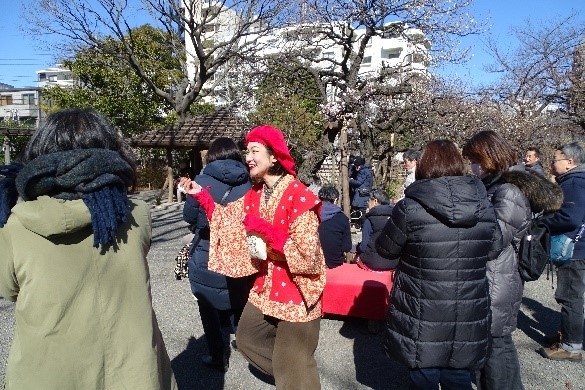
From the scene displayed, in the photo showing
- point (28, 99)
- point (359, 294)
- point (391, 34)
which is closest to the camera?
point (359, 294)

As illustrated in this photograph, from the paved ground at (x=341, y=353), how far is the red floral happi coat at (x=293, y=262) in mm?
1048

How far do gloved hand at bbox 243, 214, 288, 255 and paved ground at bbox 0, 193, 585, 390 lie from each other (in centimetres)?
141

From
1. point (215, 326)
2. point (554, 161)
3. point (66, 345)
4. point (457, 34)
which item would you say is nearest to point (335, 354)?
point (215, 326)

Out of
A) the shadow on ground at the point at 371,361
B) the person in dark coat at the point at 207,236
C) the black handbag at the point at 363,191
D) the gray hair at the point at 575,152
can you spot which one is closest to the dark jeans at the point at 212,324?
the person in dark coat at the point at 207,236

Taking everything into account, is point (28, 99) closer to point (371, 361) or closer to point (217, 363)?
point (217, 363)

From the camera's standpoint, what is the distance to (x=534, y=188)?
2.72 meters

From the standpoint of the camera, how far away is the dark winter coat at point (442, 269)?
7.02ft

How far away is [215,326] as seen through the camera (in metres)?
3.24

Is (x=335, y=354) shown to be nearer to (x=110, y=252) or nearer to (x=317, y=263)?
(x=317, y=263)

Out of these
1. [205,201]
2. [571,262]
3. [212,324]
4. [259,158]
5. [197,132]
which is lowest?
[212,324]

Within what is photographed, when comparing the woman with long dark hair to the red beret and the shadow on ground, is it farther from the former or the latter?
the shadow on ground

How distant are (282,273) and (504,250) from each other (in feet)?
4.16

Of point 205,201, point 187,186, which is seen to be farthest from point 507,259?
point 187,186

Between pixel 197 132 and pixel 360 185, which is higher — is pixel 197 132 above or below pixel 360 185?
above
